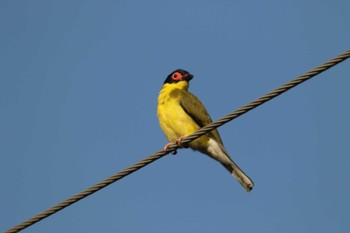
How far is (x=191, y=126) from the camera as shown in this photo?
1128 centimetres

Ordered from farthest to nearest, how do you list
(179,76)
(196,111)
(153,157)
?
(179,76), (196,111), (153,157)

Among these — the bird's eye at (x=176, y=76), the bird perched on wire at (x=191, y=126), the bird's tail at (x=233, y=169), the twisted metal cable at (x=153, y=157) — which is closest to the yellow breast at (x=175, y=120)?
the bird perched on wire at (x=191, y=126)

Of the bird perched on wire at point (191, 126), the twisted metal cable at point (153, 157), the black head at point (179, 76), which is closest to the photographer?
the twisted metal cable at point (153, 157)

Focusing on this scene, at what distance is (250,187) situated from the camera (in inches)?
439

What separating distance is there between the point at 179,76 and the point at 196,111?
4.41 feet

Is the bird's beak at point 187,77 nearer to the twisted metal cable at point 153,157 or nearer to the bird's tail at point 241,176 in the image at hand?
the bird's tail at point 241,176

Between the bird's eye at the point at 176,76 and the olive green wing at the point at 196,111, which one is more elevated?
the bird's eye at the point at 176,76

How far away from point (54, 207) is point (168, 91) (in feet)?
16.4

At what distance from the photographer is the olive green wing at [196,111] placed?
11.5 meters

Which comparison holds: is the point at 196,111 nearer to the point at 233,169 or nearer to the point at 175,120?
the point at 175,120

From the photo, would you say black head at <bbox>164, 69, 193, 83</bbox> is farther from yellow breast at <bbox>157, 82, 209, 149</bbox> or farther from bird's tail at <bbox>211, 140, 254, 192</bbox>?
bird's tail at <bbox>211, 140, 254, 192</bbox>

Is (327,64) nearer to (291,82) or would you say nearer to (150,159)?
(291,82)

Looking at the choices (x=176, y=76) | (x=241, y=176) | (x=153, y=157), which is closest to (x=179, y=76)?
(x=176, y=76)

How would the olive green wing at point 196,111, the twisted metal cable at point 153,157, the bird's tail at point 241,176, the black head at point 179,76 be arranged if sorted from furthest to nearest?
the black head at point 179,76 < the olive green wing at point 196,111 < the bird's tail at point 241,176 < the twisted metal cable at point 153,157
